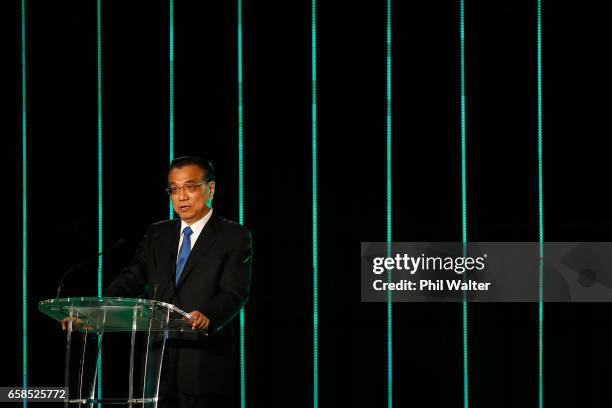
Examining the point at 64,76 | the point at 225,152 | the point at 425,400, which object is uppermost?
the point at 64,76

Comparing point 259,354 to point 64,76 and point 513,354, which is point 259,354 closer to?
point 513,354

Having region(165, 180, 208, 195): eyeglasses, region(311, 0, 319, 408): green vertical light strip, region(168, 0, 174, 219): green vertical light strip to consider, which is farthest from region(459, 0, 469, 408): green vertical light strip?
region(165, 180, 208, 195): eyeglasses

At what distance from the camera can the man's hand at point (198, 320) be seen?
2.35 metres

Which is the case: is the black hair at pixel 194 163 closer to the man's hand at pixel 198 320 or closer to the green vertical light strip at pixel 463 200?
the man's hand at pixel 198 320

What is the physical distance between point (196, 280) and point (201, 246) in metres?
0.12

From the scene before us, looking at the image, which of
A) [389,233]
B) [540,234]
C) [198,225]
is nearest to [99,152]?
[198,225]

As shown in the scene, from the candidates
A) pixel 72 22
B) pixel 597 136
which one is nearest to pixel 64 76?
pixel 72 22

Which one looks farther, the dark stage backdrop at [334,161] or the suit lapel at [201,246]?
the dark stage backdrop at [334,161]

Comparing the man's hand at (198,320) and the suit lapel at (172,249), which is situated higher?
the suit lapel at (172,249)

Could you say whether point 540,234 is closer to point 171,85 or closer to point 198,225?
point 198,225

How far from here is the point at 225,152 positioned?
3.80 meters

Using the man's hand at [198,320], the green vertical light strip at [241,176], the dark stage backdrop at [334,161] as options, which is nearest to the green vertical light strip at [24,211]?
the dark stage backdrop at [334,161]

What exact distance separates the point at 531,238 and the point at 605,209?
38cm

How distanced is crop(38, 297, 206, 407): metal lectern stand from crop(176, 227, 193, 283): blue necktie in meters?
0.26
